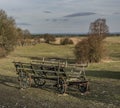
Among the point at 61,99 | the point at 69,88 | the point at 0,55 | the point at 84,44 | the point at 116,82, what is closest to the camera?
the point at 61,99

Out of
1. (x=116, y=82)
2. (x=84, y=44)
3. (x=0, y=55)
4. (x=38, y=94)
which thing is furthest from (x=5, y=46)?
(x=38, y=94)

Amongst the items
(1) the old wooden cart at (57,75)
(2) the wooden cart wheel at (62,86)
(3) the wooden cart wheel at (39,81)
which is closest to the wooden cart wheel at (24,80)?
(1) the old wooden cart at (57,75)

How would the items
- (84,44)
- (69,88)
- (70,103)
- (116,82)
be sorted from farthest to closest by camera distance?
(84,44) → (116,82) → (69,88) → (70,103)

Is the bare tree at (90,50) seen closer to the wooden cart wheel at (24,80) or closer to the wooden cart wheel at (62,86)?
the wooden cart wheel at (24,80)

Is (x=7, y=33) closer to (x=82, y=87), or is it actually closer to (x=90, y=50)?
(x=90, y=50)

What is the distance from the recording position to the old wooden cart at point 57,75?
18266 millimetres

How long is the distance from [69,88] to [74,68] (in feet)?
4.63

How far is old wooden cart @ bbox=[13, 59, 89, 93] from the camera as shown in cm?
1827

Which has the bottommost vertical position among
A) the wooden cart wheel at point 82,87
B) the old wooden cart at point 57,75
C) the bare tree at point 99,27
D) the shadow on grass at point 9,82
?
the shadow on grass at point 9,82

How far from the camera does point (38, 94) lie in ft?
59.0

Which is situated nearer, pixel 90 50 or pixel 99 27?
pixel 90 50

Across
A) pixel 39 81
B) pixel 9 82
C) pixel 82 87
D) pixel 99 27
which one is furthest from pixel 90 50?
pixel 82 87

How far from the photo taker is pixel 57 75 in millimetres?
18656

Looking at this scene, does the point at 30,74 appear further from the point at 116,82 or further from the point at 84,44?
the point at 84,44
